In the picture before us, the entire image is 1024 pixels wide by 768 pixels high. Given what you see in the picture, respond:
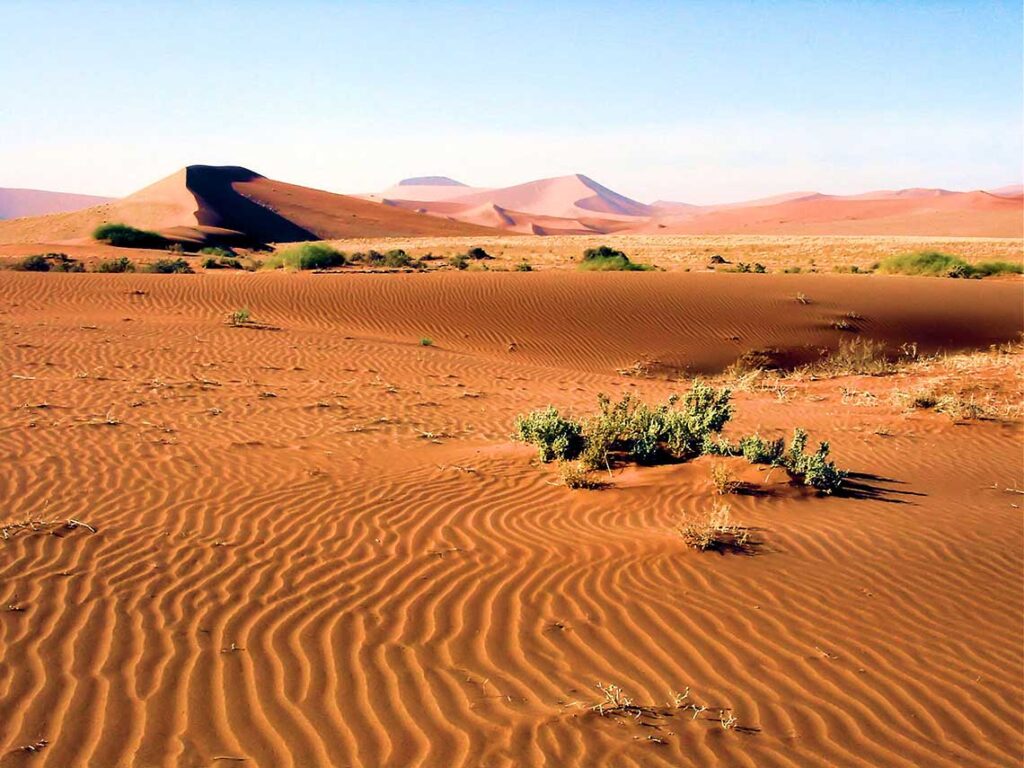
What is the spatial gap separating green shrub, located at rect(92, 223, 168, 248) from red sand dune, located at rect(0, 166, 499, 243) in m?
3.78

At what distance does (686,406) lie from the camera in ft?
31.9

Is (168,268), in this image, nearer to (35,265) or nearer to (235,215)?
(35,265)

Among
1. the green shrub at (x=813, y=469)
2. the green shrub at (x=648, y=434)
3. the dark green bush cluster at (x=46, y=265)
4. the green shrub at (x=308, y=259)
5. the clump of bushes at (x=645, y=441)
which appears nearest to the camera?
the green shrub at (x=813, y=469)

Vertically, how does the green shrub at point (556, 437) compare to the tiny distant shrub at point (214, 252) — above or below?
below

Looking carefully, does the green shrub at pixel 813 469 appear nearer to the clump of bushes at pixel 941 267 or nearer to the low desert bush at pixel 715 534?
the low desert bush at pixel 715 534

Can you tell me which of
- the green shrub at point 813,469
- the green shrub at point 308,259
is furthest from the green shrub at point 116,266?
the green shrub at point 813,469

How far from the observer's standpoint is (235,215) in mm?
70125

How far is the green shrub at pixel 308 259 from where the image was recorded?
1297 inches

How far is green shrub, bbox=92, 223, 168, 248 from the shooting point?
43.9 meters

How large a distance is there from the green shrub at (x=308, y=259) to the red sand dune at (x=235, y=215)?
18566 mm

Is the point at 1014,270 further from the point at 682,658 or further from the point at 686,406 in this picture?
the point at 682,658

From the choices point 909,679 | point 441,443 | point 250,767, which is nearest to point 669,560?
point 909,679

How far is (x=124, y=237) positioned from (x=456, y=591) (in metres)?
44.5

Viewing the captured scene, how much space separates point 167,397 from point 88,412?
1327 millimetres
